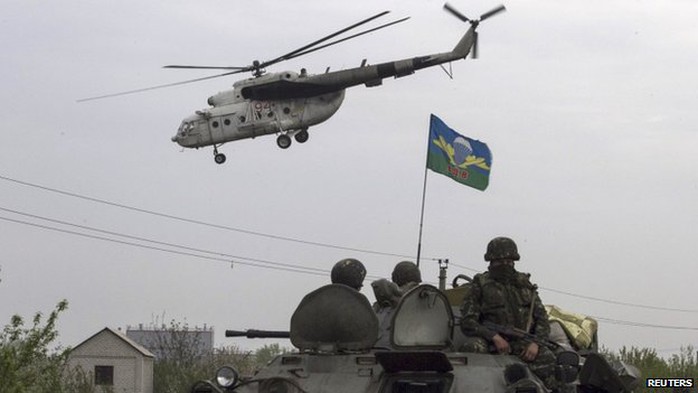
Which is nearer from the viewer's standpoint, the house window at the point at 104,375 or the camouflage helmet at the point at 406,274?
the camouflage helmet at the point at 406,274

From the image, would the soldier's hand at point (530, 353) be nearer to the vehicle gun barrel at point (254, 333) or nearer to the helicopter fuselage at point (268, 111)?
the vehicle gun barrel at point (254, 333)

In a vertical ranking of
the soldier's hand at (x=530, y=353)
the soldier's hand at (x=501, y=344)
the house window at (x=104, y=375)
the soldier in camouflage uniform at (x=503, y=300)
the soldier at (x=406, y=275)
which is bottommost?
the house window at (x=104, y=375)

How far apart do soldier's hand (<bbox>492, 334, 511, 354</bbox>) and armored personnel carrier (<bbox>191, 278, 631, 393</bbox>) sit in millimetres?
168

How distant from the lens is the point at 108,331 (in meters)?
81.8

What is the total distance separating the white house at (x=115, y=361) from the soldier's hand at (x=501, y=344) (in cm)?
5999

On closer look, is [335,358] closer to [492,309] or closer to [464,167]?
[492,309]

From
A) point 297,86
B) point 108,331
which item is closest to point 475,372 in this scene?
point 297,86

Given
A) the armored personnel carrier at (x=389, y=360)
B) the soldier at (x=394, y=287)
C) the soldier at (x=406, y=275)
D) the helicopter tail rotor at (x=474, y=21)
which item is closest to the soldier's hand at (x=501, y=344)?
the armored personnel carrier at (x=389, y=360)

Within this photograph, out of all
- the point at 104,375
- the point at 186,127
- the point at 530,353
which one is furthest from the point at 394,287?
the point at 104,375

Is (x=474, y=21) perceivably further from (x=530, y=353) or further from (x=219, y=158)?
(x=530, y=353)

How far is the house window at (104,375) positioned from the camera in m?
78.9

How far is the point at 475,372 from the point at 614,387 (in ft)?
4.60

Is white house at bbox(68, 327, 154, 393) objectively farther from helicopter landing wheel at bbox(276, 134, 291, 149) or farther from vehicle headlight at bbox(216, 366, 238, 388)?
vehicle headlight at bbox(216, 366, 238, 388)

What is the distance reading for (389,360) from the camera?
15656 mm
